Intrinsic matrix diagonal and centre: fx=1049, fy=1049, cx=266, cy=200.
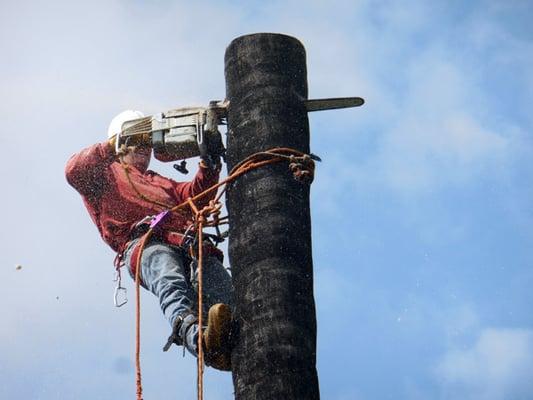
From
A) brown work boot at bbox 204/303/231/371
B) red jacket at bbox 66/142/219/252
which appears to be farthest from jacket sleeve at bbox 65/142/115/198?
brown work boot at bbox 204/303/231/371

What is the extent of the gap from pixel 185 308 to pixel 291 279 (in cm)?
133

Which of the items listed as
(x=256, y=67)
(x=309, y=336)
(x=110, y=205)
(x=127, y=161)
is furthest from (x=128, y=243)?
(x=309, y=336)

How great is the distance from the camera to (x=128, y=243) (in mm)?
6879

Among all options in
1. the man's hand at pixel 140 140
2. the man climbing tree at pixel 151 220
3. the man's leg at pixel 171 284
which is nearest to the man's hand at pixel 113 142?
the man climbing tree at pixel 151 220

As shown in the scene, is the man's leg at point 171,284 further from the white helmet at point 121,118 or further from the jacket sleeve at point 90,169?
the white helmet at point 121,118

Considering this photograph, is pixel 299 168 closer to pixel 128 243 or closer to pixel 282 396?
pixel 282 396

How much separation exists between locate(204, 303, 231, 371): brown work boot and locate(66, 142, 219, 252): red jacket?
186 centimetres

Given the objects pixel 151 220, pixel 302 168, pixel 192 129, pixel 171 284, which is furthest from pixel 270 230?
pixel 151 220

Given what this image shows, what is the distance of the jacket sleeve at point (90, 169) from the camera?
6829mm

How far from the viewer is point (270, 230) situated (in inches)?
190

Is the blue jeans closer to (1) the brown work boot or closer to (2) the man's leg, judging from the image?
(2) the man's leg

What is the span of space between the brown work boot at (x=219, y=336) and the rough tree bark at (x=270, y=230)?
0.07 meters

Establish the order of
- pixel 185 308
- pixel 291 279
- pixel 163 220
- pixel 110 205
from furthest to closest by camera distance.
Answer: pixel 110 205, pixel 163 220, pixel 185 308, pixel 291 279

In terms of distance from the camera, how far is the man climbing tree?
6.09 m
